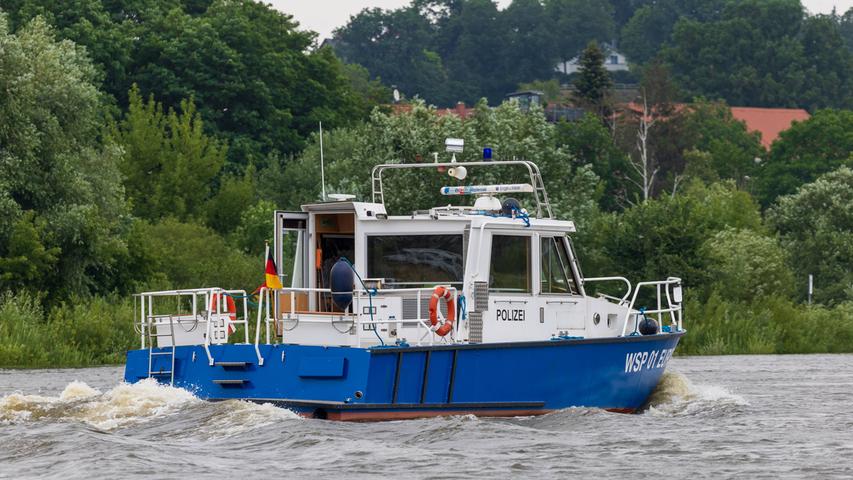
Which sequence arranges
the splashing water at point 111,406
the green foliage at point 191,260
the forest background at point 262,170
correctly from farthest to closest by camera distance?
1. the green foliage at point 191,260
2. the forest background at point 262,170
3. the splashing water at point 111,406

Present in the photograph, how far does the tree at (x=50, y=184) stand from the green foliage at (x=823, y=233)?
24.7 metres

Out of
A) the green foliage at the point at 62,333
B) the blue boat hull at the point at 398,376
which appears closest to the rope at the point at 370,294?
the blue boat hull at the point at 398,376

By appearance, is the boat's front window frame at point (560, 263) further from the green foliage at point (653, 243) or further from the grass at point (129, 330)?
the green foliage at point (653, 243)

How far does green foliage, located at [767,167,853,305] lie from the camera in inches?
2277

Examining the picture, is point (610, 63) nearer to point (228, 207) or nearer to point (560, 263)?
point (228, 207)

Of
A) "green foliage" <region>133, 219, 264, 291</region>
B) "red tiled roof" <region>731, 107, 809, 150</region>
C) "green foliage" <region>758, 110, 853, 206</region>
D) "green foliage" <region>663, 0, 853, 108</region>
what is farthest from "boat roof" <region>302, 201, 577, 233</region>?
"green foliage" <region>663, 0, 853, 108</region>

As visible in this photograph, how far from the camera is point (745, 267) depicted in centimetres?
5069

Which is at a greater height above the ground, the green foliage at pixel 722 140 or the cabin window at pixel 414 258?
the green foliage at pixel 722 140

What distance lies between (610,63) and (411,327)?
162 meters

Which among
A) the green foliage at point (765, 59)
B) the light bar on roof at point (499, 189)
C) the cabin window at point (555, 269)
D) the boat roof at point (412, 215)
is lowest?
the cabin window at point (555, 269)

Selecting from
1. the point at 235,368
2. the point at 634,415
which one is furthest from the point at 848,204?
the point at 235,368

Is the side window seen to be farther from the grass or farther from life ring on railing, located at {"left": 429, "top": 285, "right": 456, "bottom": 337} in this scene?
the grass

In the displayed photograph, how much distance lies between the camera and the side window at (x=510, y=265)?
21703 mm

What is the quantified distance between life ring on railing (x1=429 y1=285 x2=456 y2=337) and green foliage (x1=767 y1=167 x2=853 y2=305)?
36470 mm
